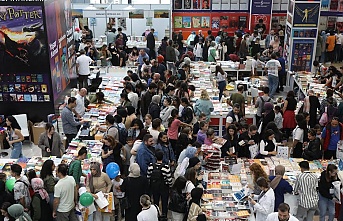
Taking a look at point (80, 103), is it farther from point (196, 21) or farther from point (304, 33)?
point (196, 21)

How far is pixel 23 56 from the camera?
10.4 m

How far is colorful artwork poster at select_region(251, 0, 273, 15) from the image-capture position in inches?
779

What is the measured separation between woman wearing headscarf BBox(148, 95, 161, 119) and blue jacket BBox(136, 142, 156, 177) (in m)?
2.32

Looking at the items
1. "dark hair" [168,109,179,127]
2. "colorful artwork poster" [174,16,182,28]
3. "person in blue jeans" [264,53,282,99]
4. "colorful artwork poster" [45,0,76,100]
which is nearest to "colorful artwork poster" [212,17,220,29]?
"colorful artwork poster" [174,16,182,28]

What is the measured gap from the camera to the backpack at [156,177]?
283 inches

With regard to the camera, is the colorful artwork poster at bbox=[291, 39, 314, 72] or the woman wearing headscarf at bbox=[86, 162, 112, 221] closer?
the woman wearing headscarf at bbox=[86, 162, 112, 221]

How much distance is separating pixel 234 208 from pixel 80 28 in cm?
1489

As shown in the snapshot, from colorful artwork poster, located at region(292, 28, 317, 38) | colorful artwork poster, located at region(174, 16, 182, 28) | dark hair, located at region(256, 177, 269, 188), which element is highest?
colorful artwork poster, located at region(174, 16, 182, 28)

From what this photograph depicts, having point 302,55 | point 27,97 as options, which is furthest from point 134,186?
point 302,55

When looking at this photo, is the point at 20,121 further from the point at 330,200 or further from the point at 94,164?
the point at 330,200

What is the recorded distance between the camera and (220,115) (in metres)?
11.0

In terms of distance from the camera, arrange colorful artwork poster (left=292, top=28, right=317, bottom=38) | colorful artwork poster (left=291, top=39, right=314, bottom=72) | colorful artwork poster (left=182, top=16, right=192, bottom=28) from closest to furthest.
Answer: colorful artwork poster (left=292, top=28, right=317, bottom=38)
colorful artwork poster (left=291, top=39, right=314, bottom=72)
colorful artwork poster (left=182, top=16, right=192, bottom=28)

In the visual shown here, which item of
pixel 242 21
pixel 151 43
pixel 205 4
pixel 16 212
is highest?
pixel 205 4

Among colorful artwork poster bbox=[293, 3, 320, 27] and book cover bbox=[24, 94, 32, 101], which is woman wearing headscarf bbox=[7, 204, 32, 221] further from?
colorful artwork poster bbox=[293, 3, 320, 27]
